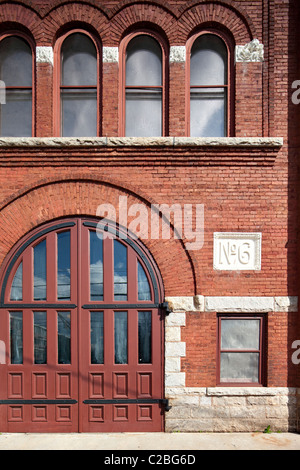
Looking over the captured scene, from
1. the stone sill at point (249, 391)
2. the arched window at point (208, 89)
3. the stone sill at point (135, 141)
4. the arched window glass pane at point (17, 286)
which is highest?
the arched window at point (208, 89)

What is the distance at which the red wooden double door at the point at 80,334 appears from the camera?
5523mm

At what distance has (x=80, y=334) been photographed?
18.2 ft

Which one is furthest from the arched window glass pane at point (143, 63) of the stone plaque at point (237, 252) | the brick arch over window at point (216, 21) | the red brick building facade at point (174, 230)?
the stone plaque at point (237, 252)

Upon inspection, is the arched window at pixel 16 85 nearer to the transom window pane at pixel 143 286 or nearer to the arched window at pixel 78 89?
the arched window at pixel 78 89

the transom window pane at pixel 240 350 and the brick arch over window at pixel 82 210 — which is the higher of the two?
the brick arch over window at pixel 82 210

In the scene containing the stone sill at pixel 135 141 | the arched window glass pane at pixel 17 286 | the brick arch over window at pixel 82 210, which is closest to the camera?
the stone sill at pixel 135 141

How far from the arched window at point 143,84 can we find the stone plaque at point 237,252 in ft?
7.52

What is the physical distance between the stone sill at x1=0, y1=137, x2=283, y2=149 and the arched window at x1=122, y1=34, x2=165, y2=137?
51cm

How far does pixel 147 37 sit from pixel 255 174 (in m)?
3.19

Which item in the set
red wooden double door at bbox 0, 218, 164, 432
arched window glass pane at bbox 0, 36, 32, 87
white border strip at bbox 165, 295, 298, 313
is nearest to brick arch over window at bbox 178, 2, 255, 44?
arched window glass pane at bbox 0, 36, 32, 87

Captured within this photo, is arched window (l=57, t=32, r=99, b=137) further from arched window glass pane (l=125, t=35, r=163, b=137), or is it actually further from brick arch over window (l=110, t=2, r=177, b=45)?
arched window glass pane (l=125, t=35, r=163, b=137)

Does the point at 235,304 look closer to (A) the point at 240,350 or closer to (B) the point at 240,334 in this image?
(B) the point at 240,334

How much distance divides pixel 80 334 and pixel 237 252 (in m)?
3.07
